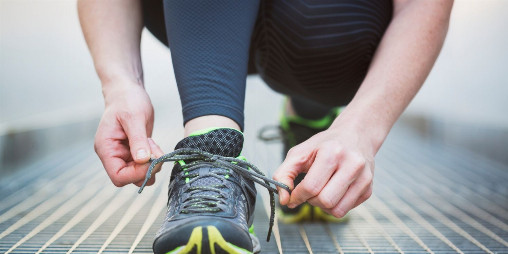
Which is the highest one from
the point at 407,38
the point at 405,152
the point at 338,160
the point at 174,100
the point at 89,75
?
the point at 407,38

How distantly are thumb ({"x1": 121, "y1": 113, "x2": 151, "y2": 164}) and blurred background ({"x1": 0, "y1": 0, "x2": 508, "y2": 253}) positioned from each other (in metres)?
0.23

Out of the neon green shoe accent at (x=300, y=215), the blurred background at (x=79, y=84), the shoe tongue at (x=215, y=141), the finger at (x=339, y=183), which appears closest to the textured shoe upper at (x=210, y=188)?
the shoe tongue at (x=215, y=141)

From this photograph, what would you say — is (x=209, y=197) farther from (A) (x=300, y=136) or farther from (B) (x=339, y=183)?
(A) (x=300, y=136)

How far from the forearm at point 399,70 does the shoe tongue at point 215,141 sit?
133 millimetres

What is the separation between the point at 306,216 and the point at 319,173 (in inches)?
20.6

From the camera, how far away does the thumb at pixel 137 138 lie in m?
0.58

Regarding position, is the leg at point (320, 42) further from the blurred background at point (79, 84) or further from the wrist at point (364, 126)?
the blurred background at point (79, 84)

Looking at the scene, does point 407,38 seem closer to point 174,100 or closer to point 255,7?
point 255,7

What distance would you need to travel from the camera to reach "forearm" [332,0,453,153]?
0.61 meters

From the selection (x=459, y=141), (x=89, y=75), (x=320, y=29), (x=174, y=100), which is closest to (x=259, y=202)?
(x=320, y=29)

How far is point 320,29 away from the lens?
0.78m

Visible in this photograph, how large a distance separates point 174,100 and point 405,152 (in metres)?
3.26

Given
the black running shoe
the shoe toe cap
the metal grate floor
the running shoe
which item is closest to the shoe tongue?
the black running shoe

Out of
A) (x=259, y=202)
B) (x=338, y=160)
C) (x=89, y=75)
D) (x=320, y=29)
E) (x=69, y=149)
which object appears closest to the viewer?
(x=338, y=160)
